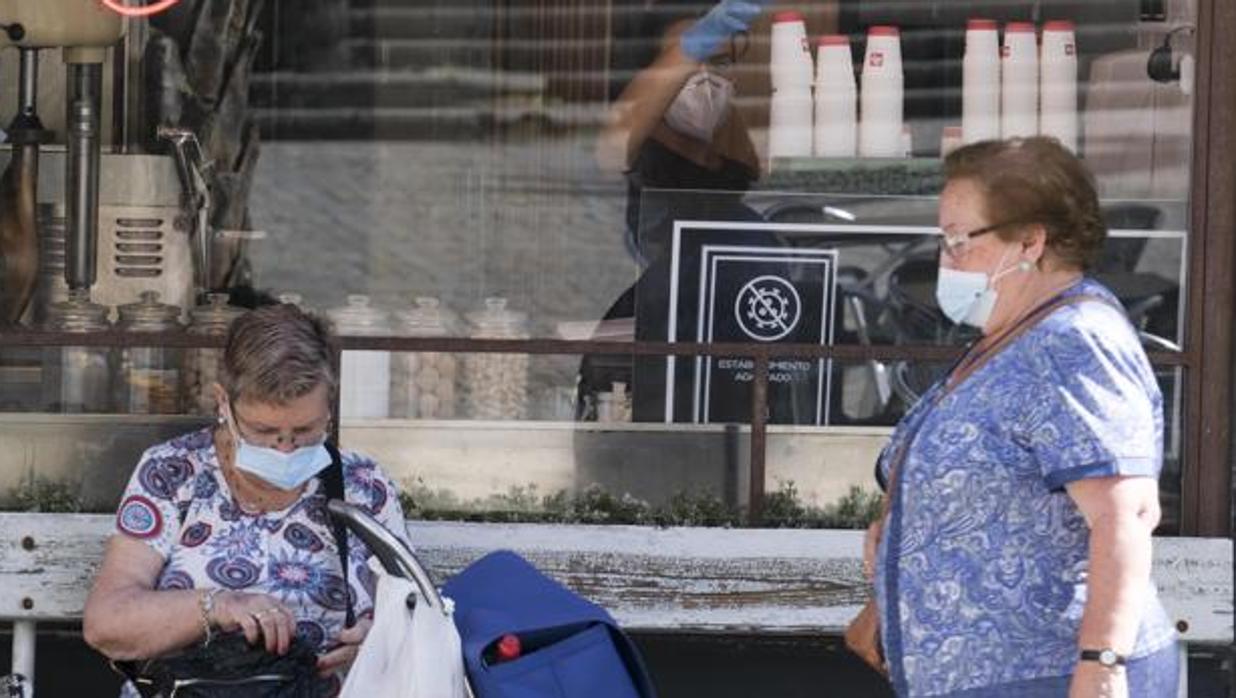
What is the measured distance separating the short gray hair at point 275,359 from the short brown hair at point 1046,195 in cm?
121

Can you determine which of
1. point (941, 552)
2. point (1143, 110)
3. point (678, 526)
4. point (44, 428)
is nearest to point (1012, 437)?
point (941, 552)

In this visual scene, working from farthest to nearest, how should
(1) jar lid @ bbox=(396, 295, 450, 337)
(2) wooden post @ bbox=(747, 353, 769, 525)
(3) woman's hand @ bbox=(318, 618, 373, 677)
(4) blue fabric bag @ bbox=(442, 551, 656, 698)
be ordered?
(1) jar lid @ bbox=(396, 295, 450, 337), (2) wooden post @ bbox=(747, 353, 769, 525), (3) woman's hand @ bbox=(318, 618, 373, 677), (4) blue fabric bag @ bbox=(442, 551, 656, 698)

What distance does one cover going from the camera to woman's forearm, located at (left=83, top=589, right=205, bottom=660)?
3.91 m

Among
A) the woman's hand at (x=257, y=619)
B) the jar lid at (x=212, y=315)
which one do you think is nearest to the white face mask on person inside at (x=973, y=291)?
the woman's hand at (x=257, y=619)

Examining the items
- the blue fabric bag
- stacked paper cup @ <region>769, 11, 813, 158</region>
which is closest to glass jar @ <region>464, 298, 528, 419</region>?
stacked paper cup @ <region>769, 11, 813, 158</region>

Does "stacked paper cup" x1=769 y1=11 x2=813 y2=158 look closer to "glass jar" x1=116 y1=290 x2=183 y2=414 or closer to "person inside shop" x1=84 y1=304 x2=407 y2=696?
"glass jar" x1=116 y1=290 x2=183 y2=414

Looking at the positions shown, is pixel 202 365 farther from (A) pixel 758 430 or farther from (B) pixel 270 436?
(A) pixel 758 430

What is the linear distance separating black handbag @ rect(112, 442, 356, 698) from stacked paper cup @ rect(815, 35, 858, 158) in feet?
5.75

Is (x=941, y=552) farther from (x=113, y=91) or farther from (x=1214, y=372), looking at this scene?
(x=113, y=91)

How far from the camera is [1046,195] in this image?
135 inches

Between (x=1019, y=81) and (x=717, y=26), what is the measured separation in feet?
2.21

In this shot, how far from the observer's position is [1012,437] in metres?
3.31

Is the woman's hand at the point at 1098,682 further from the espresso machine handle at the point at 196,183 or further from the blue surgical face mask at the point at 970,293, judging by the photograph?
the espresso machine handle at the point at 196,183

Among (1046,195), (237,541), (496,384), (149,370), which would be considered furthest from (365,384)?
(1046,195)
